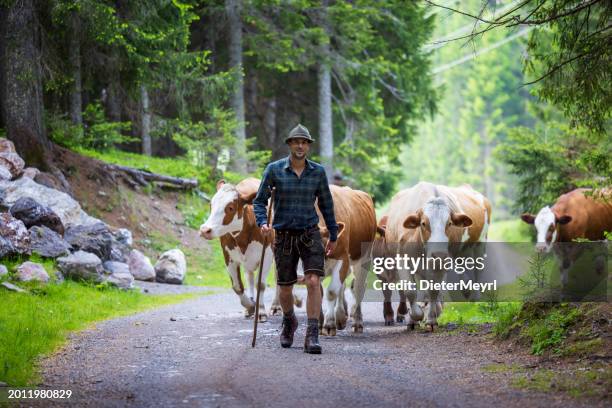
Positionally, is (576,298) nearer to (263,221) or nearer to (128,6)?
(263,221)

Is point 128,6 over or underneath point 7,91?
over

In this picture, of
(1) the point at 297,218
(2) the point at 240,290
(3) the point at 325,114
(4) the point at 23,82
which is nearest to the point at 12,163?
(4) the point at 23,82

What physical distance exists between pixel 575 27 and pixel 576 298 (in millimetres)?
3078

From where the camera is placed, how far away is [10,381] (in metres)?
7.22

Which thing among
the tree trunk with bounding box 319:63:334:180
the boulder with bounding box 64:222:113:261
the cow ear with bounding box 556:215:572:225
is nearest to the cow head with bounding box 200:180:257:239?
the boulder with bounding box 64:222:113:261

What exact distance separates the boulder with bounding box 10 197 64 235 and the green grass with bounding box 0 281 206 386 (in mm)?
1842

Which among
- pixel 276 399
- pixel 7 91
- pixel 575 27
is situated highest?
pixel 7 91

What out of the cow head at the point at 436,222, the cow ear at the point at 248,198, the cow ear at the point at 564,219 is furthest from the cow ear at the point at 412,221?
the cow ear at the point at 564,219

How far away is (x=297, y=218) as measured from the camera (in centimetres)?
938

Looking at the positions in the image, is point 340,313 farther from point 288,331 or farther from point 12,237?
point 12,237

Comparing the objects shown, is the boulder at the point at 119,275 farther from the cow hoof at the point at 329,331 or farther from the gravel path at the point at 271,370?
the cow hoof at the point at 329,331

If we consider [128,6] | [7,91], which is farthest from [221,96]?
[7,91]

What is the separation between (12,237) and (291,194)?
7428 mm

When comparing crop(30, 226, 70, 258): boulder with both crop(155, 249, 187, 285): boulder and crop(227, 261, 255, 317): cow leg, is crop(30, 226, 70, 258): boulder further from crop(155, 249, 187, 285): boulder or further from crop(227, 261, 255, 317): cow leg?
crop(227, 261, 255, 317): cow leg
